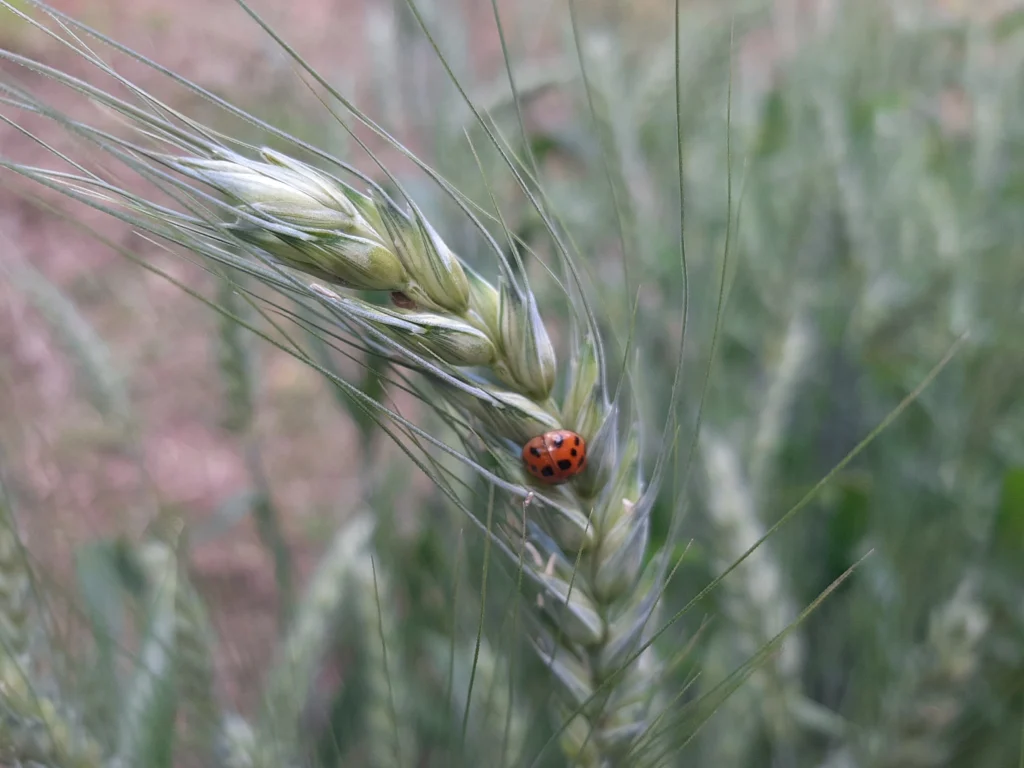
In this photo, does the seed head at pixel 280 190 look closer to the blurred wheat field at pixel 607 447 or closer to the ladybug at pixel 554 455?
the blurred wheat field at pixel 607 447

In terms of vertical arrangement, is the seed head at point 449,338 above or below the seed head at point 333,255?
below

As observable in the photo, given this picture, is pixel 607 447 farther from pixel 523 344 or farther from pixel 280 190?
pixel 280 190

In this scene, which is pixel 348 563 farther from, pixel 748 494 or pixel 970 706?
pixel 970 706

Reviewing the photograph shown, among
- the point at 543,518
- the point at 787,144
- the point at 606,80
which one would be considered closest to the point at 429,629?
the point at 543,518

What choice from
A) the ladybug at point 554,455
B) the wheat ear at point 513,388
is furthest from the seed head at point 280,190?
the ladybug at point 554,455

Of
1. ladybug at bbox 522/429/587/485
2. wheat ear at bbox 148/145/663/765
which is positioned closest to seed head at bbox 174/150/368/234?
wheat ear at bbox 148/145/663/765

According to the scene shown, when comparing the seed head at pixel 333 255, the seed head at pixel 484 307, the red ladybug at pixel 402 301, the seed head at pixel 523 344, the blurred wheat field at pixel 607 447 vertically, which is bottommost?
the blurred wheat field at pixel 607 447
